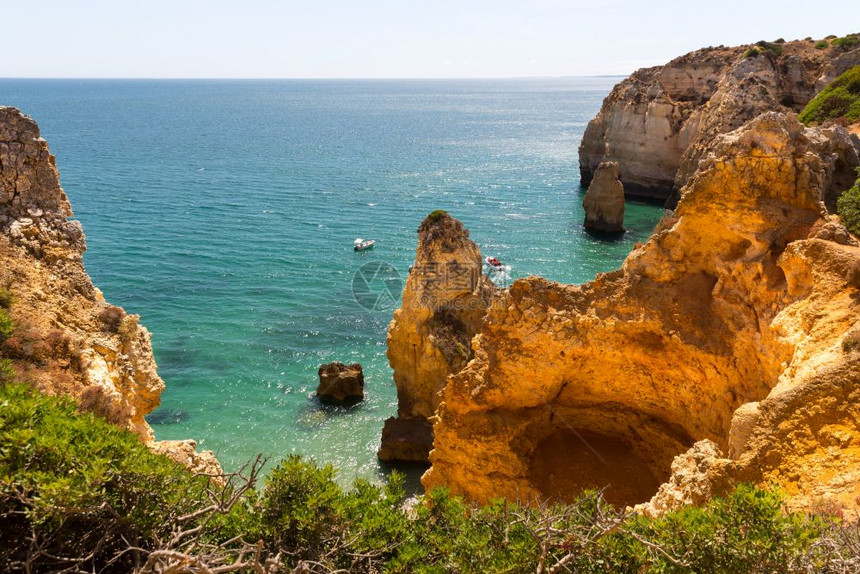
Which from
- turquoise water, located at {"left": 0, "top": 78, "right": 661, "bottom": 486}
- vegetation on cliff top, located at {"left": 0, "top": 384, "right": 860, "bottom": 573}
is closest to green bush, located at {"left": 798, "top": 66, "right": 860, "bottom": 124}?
turquoise water, located at {"left": 0, "top": 78, "right": 661, "bottom": 486}

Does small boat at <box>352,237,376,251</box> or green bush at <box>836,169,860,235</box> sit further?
small boat at <box>352,237,376,251</box>

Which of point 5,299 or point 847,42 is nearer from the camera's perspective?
point 5,299

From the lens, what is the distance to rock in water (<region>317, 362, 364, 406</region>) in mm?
33553

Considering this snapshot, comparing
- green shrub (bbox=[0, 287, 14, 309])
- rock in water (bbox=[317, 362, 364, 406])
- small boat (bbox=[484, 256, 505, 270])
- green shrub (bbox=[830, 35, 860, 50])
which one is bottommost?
rock in water (bbox=[317, 362, 364, 406])

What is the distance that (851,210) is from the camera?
67.4 ft

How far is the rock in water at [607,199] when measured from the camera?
2437 inches

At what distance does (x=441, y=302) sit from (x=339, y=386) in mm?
9785

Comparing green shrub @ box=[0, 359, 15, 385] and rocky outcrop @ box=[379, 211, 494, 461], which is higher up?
green shrub @ box=[0, 359, 15, 385]

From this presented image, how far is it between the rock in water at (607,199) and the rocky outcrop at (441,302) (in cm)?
3828

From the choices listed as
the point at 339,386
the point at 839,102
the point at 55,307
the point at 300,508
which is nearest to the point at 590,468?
the point at 300,508

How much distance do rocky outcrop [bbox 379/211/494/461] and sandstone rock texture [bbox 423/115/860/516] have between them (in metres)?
9.47

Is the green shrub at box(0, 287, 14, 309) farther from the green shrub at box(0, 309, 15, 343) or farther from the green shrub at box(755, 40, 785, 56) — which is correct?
the green shrub at box(755, 40, 785, 56)

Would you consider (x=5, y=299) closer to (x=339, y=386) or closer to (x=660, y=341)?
(x=660, y=341)

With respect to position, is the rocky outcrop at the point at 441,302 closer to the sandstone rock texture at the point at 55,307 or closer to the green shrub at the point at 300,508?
the sandstone rock texture at the point at 55,307
